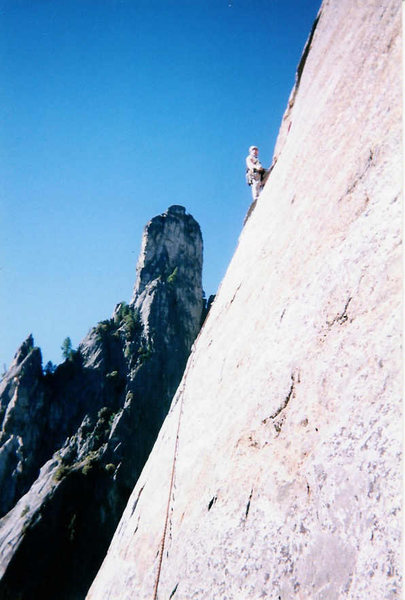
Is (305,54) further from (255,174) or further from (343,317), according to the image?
(343,317)

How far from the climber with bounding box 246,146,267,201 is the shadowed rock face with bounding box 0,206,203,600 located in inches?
1377

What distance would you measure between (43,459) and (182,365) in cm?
2025

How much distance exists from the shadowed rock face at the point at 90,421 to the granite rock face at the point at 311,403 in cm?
3283

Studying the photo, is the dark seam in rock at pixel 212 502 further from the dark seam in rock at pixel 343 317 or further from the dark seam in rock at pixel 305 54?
the dark seam in rock at pixel 305 54

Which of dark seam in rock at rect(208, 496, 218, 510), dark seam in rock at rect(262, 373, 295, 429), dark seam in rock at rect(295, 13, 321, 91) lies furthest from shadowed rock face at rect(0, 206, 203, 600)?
dark seam in rock at rect(295, 13, 321, 91)

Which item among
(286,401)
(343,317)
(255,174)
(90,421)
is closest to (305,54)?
(255,174)

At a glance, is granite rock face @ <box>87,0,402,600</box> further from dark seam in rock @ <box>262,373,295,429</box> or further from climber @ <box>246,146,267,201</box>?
climber @ <box>246,146,267,201</box>

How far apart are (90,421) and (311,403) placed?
4553cm

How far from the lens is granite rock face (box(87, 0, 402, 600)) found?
2.28 m

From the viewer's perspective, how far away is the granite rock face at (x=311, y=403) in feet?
7.48

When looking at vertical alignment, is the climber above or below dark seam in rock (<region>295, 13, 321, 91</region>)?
below

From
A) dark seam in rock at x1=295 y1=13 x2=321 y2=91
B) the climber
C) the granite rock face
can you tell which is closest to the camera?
the granite rock face

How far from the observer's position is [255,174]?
434 inches

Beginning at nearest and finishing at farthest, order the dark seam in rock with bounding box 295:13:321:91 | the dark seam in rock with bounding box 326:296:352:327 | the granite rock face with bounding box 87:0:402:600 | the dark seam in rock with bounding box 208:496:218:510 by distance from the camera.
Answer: the granite rock face with bounding box 87:0:402:600 → the dark seam in rock with bounding box 326:296:352:327 → the dark seam in rock with bounding box 208:496:218:510 → the dark seam in rock with bounding box 295:13:321:91
